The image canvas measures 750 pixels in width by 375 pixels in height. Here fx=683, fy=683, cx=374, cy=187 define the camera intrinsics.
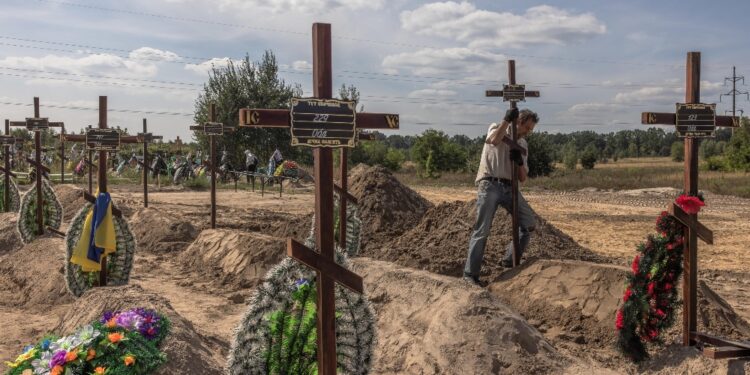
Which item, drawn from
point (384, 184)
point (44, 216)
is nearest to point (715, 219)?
point (384, 184)

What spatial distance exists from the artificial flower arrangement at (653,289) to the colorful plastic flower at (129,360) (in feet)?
11.0

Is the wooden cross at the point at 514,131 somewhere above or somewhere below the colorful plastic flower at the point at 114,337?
above

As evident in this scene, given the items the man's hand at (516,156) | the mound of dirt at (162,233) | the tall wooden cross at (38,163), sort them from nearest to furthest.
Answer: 1. the man's hand at (516,156)
2. the tall wooden cross at (38,163)
3. the mound of dirt at (162,233)

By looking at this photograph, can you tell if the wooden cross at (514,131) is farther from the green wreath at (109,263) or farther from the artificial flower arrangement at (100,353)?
the green wreath at (109,263)

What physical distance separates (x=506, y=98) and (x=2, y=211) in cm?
1100

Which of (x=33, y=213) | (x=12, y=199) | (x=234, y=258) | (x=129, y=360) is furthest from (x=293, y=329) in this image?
(x=12, y=199)

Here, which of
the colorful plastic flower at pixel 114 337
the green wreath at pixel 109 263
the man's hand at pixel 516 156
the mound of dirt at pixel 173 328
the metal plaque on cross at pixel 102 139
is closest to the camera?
the colorful plastic flower at pixel 114 337

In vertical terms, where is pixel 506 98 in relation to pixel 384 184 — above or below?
above

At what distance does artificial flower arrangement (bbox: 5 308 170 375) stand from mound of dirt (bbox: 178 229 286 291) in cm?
447

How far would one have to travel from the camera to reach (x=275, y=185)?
27656 mm

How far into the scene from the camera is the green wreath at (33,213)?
10.4m

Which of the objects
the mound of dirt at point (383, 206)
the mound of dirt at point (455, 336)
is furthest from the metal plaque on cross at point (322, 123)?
the mound of dirt at point (383, 206)

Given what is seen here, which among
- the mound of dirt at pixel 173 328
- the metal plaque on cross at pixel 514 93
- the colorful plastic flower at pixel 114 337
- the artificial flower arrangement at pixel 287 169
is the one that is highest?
the metal plaque on cross at pixel 514 93

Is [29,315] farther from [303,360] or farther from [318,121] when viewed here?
[318,121]
